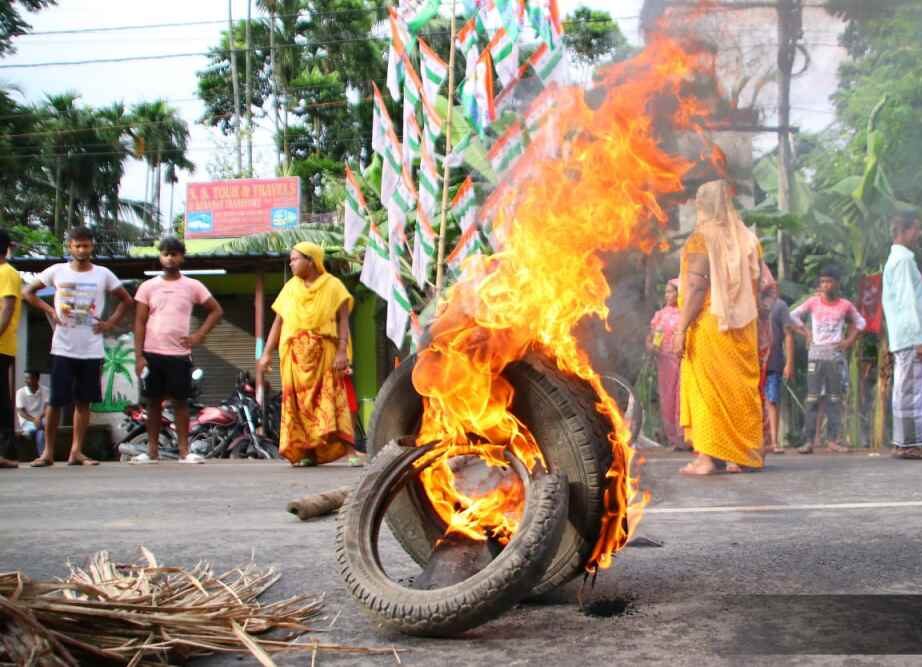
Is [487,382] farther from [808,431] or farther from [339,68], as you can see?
[339,68]

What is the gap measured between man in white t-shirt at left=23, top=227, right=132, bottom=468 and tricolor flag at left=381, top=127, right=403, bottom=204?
4.43m

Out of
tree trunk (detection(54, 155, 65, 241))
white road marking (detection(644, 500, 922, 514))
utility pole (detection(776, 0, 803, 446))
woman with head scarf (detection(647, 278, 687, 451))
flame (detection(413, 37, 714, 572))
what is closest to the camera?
flame (detection(413, 37, 714, 572))

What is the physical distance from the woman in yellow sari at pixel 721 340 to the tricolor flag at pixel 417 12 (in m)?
6.19

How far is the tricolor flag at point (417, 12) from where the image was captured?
465 inches

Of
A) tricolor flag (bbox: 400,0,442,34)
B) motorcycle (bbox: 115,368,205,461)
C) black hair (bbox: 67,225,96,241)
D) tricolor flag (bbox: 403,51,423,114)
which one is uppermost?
tricolor flag (bbox: 400,0,442,34)

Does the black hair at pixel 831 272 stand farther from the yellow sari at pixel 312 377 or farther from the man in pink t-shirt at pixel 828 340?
the yellow sari at pixel 312 377

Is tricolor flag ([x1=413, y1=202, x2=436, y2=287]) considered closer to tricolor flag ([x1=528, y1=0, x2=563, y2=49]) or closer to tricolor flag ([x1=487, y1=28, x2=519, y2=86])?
tricolor flag ([x1=487, y1=28, x2=519, y2=86])

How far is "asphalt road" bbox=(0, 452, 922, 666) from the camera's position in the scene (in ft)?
7.83

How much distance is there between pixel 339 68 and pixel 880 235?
31.2 metres

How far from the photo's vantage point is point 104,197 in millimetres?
50125

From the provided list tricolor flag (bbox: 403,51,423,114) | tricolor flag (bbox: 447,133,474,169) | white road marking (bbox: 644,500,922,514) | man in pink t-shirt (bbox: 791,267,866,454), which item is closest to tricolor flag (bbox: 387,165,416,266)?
tricolor flag (bbox: 403,51,423,114)

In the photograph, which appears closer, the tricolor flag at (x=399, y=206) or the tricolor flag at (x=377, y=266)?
the tricolor flag at (x=399, y=206)

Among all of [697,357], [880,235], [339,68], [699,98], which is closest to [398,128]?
[339,68]

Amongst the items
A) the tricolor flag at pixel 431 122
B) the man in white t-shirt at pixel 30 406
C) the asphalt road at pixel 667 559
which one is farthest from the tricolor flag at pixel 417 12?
the man in white t-shirt at pixel 30 406
